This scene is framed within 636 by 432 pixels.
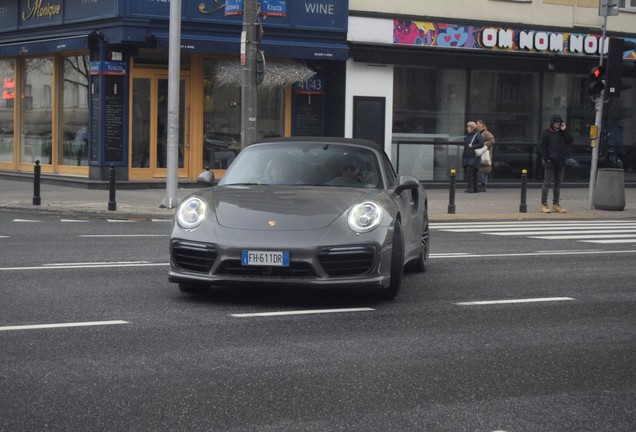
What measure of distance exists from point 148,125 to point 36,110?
407cm

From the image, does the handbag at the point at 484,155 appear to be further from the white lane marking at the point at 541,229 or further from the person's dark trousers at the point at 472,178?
the white lane marking at the point at 541,229

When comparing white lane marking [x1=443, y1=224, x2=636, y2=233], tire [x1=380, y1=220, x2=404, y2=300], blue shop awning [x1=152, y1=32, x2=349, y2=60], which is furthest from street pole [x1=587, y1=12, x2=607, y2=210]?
tire [x1=380, y1=220, x2=404, y2=300]

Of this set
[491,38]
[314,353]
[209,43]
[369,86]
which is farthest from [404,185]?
[491,38]

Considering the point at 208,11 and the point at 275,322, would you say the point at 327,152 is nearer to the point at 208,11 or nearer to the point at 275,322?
the point at 275,322

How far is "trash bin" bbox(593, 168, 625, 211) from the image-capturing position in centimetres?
2312

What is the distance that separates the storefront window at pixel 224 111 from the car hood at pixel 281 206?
56.3 feet

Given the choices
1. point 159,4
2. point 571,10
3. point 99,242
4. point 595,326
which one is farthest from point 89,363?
point 571,10

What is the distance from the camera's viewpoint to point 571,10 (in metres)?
30.4

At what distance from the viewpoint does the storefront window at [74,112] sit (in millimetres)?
26344

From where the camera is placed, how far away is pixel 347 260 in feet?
28.7

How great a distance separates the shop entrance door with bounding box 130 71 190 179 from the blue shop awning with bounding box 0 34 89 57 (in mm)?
1538

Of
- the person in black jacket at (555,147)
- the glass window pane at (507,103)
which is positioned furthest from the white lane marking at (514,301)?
the glass window pane at (507,103)

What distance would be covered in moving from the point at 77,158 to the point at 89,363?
68.2 ft

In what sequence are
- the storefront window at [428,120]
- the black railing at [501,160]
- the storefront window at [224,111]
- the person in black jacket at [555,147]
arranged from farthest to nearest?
the black railing at [501,160] < the storefront window at [428,120] < the storefront window at [224,111] < the person in black jacket at [555,147]
